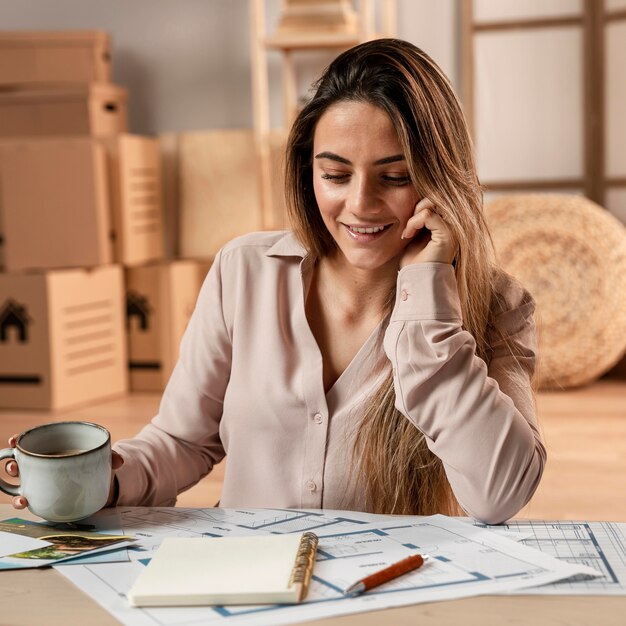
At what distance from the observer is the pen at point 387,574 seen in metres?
0.78

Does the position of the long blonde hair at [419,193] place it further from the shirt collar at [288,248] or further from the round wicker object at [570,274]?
the round wicker object at [570,274]

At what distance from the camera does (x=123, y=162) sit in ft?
12.2

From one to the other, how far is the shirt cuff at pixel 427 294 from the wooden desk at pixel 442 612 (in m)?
0.42

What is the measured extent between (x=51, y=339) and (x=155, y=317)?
1.53 feet

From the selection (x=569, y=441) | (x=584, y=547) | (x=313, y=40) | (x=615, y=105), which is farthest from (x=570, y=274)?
Answer: (x=584, y=547)

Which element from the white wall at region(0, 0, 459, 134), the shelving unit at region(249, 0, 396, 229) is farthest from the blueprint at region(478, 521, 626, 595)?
the white wall at region(0, 0, 459, 134)

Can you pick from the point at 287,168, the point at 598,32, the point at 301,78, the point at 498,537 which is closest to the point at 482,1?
the point at 598,32

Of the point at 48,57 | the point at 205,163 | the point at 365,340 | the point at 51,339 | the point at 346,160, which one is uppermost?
the point at 48,57

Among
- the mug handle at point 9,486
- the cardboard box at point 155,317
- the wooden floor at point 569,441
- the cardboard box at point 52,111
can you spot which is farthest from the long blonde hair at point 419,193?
the cardboard box at point 52,111

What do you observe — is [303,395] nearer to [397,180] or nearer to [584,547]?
[397,180]

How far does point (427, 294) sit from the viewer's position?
114 cm

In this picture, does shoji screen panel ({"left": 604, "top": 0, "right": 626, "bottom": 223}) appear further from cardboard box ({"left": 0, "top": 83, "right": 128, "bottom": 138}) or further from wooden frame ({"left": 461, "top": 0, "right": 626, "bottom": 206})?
cardboard box ({"left": 0, "top": 83, "right": 128, "bottom": 138})

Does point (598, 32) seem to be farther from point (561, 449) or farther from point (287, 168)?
point (287, 168)

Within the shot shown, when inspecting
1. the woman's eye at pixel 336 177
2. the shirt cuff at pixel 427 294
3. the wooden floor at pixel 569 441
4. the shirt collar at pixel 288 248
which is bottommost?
the wooden floor at pixel 569 441
